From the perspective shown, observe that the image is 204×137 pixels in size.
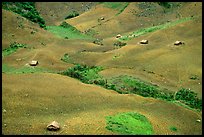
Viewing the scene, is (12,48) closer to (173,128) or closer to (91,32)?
(91,32)

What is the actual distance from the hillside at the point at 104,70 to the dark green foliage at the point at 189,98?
3.1 inches

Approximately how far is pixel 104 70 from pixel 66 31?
758 inches

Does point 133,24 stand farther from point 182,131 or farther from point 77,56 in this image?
point 182,131

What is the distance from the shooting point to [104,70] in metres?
36.4

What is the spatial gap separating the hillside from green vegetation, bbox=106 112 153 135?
129 millimetres

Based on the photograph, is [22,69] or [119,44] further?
[119,44]

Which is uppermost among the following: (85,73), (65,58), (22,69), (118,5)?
(118,5)

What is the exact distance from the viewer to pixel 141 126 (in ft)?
76.4

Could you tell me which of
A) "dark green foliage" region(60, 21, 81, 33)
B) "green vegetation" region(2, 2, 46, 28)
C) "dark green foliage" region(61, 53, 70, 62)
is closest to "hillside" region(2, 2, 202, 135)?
"dark green foliage" region(61, 53, 70, 62)

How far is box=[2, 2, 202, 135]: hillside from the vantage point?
77.7ft

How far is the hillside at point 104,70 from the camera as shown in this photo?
932 inches

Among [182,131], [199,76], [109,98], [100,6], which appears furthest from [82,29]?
[182,131]

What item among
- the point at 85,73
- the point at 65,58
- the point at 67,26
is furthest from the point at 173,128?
the point at 67,26

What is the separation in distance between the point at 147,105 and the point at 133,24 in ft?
91.6
